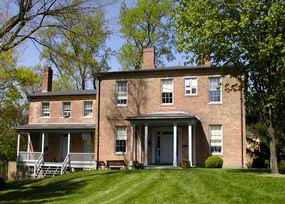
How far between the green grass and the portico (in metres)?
7.30

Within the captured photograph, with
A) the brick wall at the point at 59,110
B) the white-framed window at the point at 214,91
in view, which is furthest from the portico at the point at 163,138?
the brick wall at the point at 59,110

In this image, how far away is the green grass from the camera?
15297mm

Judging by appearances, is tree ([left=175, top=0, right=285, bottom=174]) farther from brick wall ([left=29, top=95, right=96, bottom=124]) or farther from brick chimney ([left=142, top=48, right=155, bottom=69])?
brick wall ([left=29, top=95, right=96, bottom=124])

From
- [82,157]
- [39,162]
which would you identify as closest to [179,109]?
[82,157]

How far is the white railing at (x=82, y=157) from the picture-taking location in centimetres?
3530

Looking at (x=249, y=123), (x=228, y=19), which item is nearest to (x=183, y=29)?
(x=228, y=19)

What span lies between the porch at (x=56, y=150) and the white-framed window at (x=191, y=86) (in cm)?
874

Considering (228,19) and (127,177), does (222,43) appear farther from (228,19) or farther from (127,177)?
(127,177)

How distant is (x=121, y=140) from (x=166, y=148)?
3.46m

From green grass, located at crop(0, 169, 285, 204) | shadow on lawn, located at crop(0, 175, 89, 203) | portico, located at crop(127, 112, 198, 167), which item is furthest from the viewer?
portico, located at crop(127, 112, 198, 167)

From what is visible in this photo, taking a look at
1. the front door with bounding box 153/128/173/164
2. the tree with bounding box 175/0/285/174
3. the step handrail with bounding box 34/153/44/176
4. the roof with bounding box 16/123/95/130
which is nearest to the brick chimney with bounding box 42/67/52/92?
the roof with bounding box 16/123/95/130

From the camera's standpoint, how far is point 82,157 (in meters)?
35.6

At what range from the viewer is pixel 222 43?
800 inches

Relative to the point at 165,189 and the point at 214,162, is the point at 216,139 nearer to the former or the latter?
the point at 214,162
